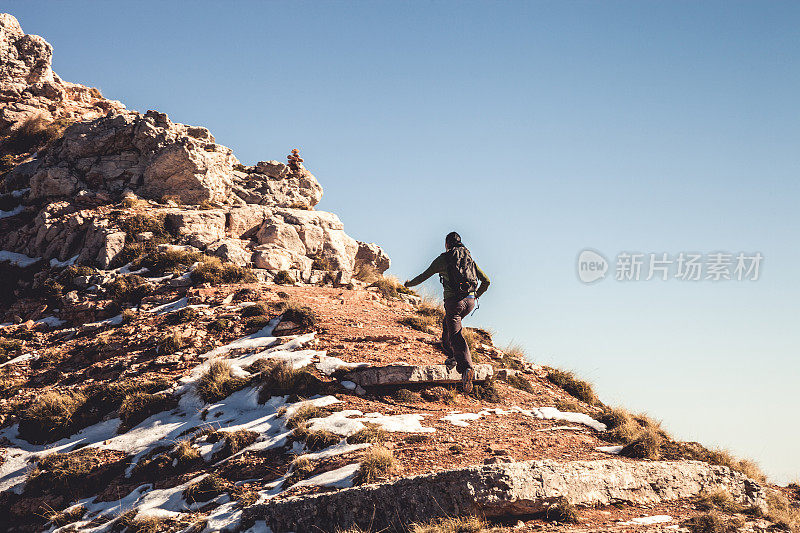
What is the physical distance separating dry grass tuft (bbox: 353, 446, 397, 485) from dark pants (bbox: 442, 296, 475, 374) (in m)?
3.71

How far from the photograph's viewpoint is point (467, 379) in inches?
496

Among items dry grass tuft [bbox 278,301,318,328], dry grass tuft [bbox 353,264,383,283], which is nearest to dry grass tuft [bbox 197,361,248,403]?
dry grass tuft [bbox 278,301,318,328]

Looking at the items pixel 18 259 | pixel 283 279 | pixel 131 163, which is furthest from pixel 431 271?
pixel 131 163

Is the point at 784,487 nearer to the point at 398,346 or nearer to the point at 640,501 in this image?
the point at 640,501

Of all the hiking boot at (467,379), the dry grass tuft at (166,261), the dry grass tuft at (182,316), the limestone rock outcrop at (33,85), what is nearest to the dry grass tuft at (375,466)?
the hiking boot at (467,379)

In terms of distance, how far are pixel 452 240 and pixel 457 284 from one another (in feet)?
3.53

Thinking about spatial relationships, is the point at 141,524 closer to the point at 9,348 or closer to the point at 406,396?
the point at 406,396

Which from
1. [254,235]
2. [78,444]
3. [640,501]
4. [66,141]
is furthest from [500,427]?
[66,141]

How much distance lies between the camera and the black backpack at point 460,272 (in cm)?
1186

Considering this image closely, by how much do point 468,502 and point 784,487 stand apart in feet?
34.6

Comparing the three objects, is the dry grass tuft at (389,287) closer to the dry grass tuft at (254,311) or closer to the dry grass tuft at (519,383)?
the dry grass tuft at (254,311)

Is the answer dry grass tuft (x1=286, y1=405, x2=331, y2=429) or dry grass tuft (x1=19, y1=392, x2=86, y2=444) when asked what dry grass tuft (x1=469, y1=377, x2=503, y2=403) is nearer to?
dry grass tuft (x1=286, y1=405, x2=331, y2=429)

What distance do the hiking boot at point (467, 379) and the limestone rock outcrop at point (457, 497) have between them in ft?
13.5

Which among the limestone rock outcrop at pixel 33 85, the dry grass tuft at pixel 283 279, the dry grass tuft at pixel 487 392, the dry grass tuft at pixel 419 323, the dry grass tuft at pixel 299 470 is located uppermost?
the limestone rock outcrop at pixel 33 85
